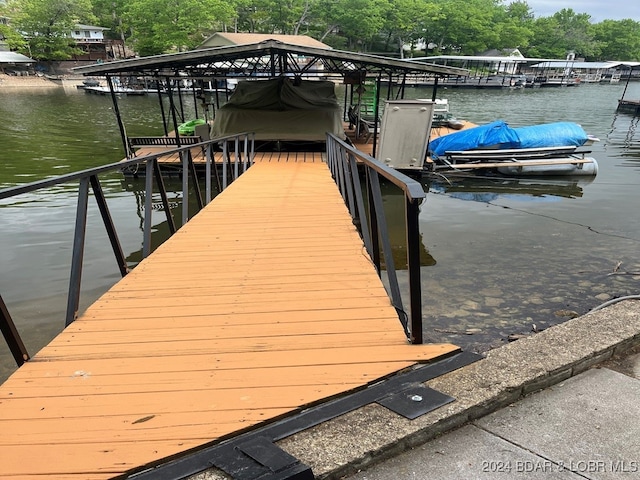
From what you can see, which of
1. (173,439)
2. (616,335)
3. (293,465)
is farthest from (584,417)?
(173,439)

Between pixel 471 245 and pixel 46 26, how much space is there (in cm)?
6495

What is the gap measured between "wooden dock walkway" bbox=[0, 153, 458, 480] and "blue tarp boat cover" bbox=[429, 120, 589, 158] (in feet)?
33.9

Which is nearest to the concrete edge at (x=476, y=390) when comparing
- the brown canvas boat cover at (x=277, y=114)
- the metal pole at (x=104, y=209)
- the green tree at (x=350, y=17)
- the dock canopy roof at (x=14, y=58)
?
the metal pole at (x=104, y=209)

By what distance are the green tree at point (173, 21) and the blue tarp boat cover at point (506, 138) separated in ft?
146

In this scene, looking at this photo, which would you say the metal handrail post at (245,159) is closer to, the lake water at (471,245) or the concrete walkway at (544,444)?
the lake water at (471,245)

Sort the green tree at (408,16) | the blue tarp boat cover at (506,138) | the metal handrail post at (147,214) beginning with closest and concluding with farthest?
the metal handrail post at (147,214)
the blue tarp boat cover at (506,138)
the green tree at (408,16)

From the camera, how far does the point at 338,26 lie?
2608 inches

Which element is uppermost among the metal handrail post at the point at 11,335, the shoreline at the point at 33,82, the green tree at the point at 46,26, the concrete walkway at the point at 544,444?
the green tree at the point at 46,26

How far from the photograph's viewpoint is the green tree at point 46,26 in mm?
50781

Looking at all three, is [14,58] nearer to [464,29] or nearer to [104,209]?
[104,209]

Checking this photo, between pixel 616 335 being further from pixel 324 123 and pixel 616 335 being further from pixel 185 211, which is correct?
pixel 324 123

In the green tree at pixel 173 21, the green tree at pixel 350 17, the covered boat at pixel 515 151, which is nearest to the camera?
the covered boat at pixel 515 151

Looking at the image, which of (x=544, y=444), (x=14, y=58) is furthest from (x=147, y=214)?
(x=14, y=58)

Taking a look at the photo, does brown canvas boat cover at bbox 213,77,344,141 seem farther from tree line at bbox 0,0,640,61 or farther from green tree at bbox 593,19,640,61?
green tree at bbox 593,19,640,61
